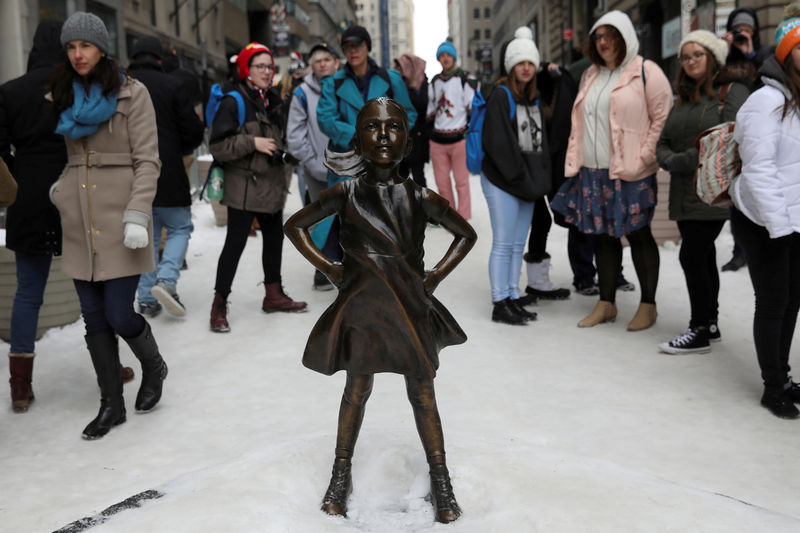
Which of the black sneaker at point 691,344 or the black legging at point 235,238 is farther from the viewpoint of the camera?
the black legging at point 235,238

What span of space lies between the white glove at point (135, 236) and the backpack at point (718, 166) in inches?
117

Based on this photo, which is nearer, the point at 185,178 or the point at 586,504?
the point at 586,504

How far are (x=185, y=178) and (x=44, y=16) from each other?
1240 cm

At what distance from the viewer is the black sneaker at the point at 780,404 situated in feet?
13.7

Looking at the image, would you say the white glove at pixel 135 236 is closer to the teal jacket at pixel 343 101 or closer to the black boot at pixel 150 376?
the black boot at pixel 150 376

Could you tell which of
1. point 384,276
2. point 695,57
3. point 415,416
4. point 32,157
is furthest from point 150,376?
point 695,57

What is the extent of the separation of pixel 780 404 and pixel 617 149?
2244mm

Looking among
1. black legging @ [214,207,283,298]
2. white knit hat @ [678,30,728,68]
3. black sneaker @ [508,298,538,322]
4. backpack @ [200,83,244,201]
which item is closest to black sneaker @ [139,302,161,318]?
black legging @ [214,207,283,298]

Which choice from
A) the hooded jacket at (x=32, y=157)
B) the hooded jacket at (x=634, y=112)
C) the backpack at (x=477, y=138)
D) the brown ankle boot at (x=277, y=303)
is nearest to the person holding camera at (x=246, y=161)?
the brown ankle boot at (x=277, y=303)

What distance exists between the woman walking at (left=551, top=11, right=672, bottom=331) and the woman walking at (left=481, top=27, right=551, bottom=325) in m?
0.28

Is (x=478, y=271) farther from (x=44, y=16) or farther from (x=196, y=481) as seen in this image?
(x=44, y=16)

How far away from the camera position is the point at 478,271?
8289mm

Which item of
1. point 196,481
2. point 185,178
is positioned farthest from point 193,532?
point 185,178

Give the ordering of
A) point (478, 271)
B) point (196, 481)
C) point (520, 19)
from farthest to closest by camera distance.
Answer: point (520, 19), point (478, 271), point (196, 481)
